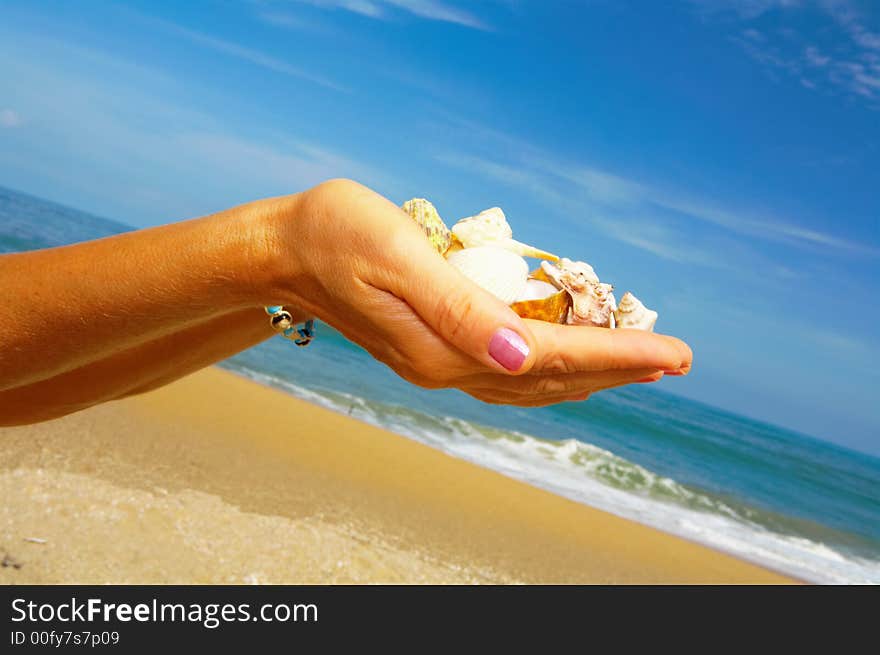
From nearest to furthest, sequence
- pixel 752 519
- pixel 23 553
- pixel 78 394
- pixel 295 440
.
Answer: pixel 78 394, pixel 23 553, pixel 295 440, pixel 752 519

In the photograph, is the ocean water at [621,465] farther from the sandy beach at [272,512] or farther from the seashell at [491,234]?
the seashell at [491,234]

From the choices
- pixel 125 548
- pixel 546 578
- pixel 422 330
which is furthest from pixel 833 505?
pixel 422 330

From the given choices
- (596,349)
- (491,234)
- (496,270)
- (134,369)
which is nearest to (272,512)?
(134,369)

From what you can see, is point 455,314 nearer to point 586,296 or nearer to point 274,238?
point 274,238

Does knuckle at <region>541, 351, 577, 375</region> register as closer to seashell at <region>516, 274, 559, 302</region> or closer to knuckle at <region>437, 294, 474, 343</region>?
knuckle at <region>437, 294, 474, 343</region>

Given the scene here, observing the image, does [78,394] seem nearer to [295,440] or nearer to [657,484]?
[295,440]

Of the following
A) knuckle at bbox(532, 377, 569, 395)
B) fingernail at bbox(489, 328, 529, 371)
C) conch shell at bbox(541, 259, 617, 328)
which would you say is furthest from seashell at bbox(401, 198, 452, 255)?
fingernail at bbox(489, 328, 529, 371)

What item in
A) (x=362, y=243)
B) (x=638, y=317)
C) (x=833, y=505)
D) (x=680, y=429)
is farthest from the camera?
(x=680, y=429)
